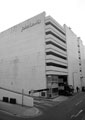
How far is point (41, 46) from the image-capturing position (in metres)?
38.5

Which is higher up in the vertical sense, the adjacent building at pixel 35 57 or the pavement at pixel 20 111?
the adjacent building at pixel 35 57

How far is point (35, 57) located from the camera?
39.4 m

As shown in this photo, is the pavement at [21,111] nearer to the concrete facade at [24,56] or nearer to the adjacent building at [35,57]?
the adjacent building at [35,57]

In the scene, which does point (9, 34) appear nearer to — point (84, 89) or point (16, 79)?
point (16, 79)

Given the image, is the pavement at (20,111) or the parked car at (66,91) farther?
the parked car at (66,91)

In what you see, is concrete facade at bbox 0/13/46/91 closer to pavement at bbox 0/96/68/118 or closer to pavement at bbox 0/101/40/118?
pavement at bbox 0/96/68/118

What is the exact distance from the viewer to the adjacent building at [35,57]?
121 feet

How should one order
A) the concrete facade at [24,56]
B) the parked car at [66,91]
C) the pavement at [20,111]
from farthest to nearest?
1. the parked car at [66,91]
2. the concrete facade at [24,56]
3. the pavement at [20,111]

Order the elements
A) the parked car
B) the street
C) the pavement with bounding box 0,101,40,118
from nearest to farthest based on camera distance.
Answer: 1. the street
2. the pavement with bounding box 0,101,40,118
3. the parked car

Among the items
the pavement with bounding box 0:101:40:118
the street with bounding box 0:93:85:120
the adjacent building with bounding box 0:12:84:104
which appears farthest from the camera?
the adjacent building with bounding box 0:12:84:104

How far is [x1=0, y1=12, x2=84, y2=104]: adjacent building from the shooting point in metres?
Answer: 36.8

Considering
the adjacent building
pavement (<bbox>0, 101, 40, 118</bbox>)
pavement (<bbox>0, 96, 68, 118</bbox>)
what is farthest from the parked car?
pavement (<bbox>0, 101, 40, 118</bbox>)

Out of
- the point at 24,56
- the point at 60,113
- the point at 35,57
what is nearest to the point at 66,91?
the point at 35,57

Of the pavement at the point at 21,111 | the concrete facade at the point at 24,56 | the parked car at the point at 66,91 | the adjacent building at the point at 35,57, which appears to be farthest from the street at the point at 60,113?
the parked car at the point at 66,91
